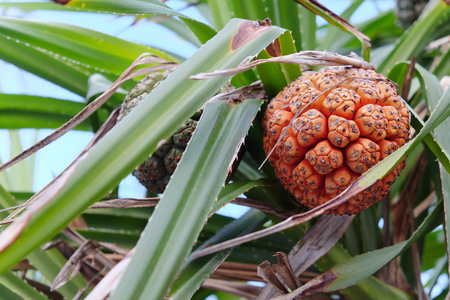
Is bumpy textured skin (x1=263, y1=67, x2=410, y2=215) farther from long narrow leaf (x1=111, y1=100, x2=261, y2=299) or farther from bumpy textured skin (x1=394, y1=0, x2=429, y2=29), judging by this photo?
bumpy textured skin (x1=394, y1=0, x2=429, y2=29)

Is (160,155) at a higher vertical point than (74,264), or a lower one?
higher

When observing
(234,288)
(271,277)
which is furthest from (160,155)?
(234,288)

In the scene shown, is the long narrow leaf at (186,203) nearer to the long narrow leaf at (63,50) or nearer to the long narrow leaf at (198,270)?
the long narrow leaf at (198,270)

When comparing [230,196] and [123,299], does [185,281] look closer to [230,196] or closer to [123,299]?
[230,196]

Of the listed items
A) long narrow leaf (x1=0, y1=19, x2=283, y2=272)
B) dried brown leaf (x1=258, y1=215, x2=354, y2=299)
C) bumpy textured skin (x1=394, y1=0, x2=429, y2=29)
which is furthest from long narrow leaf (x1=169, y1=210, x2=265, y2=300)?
bumpy textured skin (x1=394, y1=0, x2=429, y2=29)

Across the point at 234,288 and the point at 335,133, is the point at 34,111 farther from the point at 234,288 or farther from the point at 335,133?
the point at 335,133

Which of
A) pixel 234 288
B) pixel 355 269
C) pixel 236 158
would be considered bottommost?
pixel 234 288

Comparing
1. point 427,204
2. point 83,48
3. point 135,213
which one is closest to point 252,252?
point 135,213
